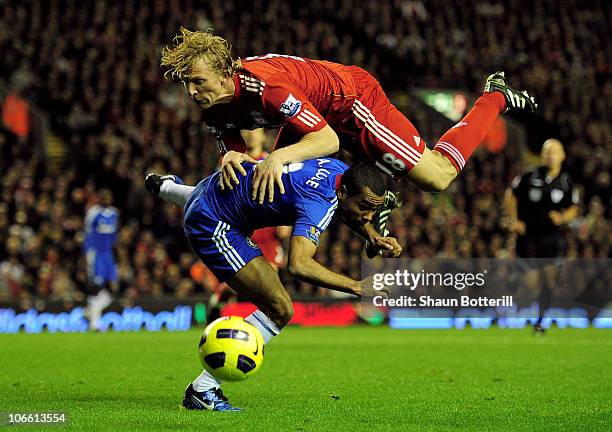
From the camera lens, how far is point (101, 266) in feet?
57.1

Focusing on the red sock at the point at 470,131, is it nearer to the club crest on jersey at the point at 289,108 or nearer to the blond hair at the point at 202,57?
the club crest on jersey at the point at 289,108

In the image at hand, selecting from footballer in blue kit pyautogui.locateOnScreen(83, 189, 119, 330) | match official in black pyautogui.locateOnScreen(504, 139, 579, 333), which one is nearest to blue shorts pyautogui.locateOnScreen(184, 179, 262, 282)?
match official in black pyautogui.locateOnScreen(504, 139, 579, 333)

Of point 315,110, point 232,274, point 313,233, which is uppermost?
point 315,110

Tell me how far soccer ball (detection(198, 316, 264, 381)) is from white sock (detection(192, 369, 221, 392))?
18 centimetres

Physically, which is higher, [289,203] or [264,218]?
[289,203]

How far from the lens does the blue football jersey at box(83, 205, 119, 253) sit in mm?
17641

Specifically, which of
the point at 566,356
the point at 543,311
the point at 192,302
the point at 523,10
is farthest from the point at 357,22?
the point at 566,356

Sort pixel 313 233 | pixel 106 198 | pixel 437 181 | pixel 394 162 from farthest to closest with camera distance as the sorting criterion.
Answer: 1. pixel 106 198
2. pixel 437 181
3. pixel 394 162
4. pixel 313 233

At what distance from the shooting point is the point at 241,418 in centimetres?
641

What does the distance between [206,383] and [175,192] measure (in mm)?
1981

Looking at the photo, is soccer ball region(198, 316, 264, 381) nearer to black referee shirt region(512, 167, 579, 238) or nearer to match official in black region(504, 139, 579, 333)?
match official in black region(504, 139, 579, 333)

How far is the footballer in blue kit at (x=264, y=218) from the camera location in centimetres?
674

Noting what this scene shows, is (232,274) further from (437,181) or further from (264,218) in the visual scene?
(437,181)

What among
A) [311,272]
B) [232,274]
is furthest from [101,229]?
[311,272]
